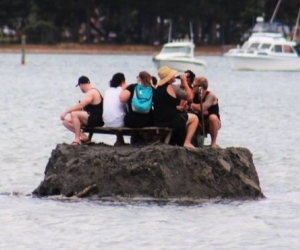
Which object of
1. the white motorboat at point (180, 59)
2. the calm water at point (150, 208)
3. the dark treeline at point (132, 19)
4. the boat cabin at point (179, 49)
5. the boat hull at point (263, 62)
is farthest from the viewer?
the dark treeline at point (132, 19)

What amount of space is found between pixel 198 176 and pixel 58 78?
61.0 metres

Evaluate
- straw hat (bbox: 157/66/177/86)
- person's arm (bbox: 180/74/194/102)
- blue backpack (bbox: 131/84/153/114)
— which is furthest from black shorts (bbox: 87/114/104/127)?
person's arm (bbox: 180/74/194/102)

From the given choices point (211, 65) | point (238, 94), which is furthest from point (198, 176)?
point (211, 65)

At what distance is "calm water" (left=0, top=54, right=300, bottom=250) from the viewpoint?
1927cm

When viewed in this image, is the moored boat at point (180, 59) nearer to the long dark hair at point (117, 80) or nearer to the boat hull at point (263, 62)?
the boat hull at point (263, 62)

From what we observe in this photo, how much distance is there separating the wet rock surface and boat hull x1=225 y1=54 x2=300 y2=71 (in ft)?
215

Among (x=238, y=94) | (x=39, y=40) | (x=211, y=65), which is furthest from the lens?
(x=39, y=40)

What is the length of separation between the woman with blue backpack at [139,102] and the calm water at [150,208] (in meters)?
1.26

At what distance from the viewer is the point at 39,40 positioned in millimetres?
Answer: 126938

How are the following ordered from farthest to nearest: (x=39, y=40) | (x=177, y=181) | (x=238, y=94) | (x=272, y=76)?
(x=39, y=40) → (x=272, y=76) → (x=238, y=94) → (x=177, y=181)

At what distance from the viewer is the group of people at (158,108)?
21828 mm

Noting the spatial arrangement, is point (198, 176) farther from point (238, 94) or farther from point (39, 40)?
point (39, 40)

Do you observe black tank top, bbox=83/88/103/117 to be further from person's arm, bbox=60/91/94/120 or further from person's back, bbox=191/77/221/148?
person's back, bbox=191/77/221/148

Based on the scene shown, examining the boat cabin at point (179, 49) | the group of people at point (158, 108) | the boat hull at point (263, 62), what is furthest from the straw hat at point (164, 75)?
the boat cabin at point (179, 49)
